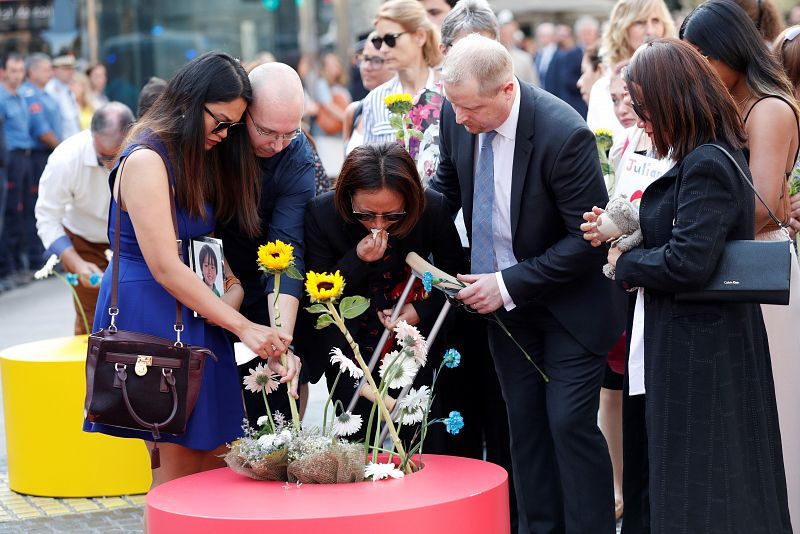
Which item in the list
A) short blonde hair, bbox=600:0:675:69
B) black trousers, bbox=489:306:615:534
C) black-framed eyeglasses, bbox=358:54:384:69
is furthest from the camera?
black-framed eyeglasses, bbox=358:54:384:69

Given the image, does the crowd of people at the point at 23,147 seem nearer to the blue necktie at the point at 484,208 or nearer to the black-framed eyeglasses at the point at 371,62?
the black-framed eyeglasses at the point at 371,62

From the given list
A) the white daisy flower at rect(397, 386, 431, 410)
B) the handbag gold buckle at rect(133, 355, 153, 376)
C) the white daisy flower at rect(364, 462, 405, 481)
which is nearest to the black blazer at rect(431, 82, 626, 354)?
the white daisy flower at rect(397, 386, 431, 410)

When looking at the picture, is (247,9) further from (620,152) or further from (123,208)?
(123,208)

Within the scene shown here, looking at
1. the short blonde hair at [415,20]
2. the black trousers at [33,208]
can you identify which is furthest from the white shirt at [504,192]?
the black trousers at [33,208]

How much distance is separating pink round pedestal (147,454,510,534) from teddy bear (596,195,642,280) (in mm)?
800

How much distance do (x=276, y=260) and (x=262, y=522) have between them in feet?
2.59

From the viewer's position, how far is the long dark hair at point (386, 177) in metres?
3.98

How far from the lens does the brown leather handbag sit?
3.62 m

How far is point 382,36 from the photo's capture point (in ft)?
19.7

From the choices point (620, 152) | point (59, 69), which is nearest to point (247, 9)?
point (59, 69)

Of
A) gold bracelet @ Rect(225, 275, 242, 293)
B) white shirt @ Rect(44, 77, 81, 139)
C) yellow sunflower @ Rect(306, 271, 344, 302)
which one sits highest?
white shirt @ Rect(44, 77, 81, 139)

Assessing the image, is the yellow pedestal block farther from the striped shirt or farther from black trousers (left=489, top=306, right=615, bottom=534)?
black trousers (left=489, top=306, right=615, bottom=534)

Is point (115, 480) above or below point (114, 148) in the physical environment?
below

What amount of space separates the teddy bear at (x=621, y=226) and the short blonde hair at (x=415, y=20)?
8.21 ft
